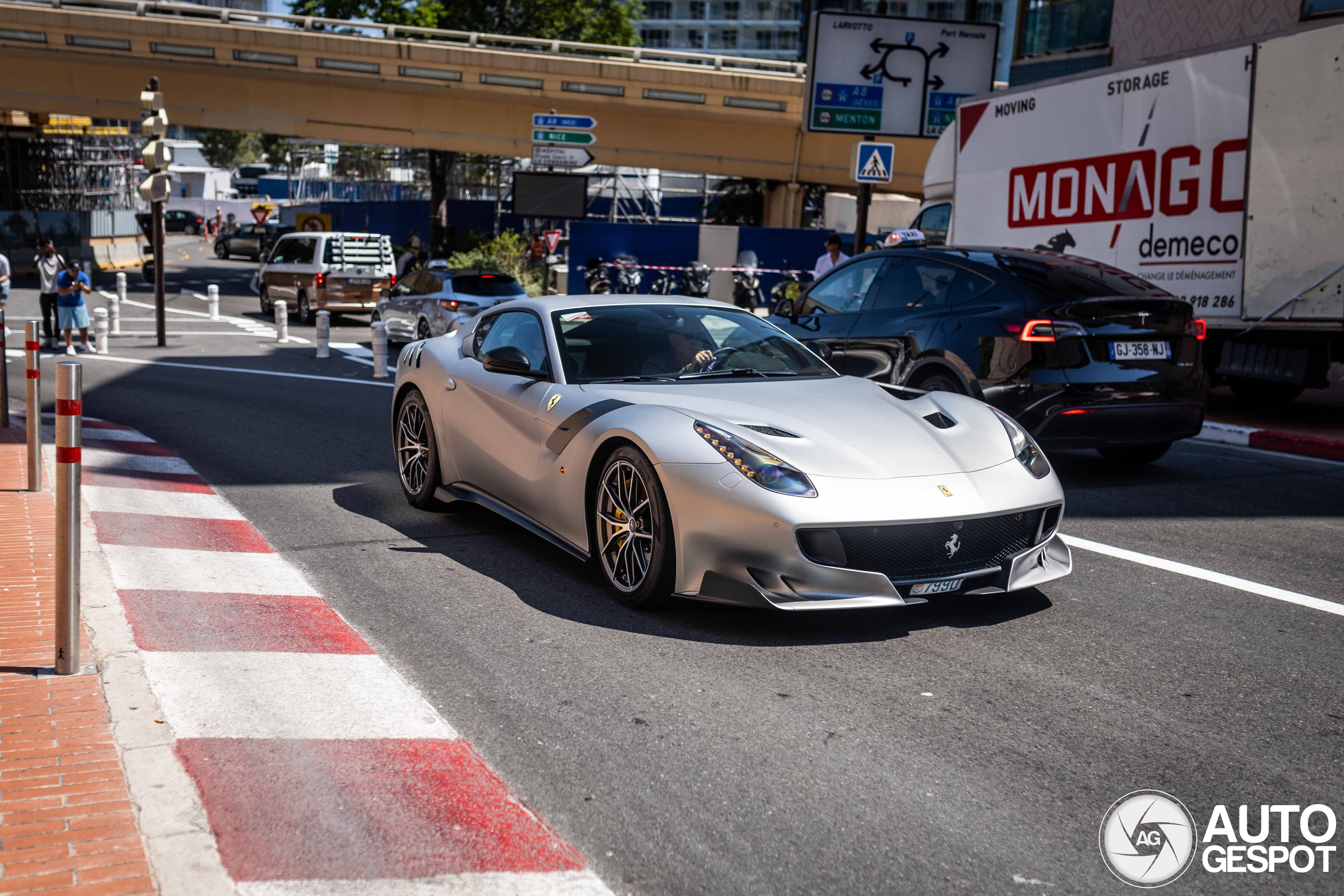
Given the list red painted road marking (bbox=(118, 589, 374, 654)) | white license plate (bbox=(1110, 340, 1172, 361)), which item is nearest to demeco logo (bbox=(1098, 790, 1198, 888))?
red painted road marking (bbox=(118, 589, 374, 654))

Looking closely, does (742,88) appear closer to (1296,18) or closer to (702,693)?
(1296,18)

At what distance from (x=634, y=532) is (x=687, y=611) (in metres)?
0.42

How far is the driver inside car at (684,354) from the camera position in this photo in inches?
246

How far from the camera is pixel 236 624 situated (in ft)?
16.9

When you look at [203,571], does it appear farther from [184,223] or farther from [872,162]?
[184,223]

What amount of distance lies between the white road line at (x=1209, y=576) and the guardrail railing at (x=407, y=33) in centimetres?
3142

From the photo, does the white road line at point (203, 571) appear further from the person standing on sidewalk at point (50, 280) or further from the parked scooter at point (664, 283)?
the parked scooter at point (664, 283)

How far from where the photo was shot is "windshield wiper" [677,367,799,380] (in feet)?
20.4

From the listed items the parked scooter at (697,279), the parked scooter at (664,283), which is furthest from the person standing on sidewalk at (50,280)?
the parked scooter at (697,279)

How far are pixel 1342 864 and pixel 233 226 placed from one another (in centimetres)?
6618

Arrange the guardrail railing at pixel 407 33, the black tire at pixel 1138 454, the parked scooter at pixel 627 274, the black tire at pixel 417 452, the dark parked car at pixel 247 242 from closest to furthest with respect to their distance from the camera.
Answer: the black tire at pixel 417 452 < the black tire at pixel 1138 454 < the parked scooter at pixel 627 274 < the guardrail railing at pixel 407 33 < the dark parked car at pixel 247 242

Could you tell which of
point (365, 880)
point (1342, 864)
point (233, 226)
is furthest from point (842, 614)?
point (233, 226)

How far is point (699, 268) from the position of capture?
2962 cm

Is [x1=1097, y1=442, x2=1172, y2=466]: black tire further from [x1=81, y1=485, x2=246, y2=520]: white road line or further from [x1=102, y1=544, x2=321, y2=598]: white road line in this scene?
[x1=81, y1=485, x2=246, y2=520]: white road line
